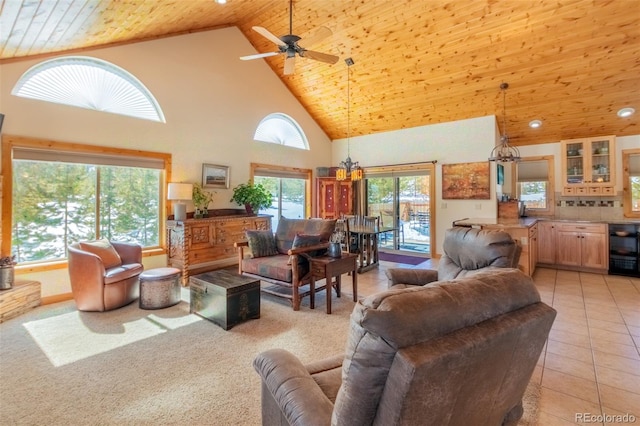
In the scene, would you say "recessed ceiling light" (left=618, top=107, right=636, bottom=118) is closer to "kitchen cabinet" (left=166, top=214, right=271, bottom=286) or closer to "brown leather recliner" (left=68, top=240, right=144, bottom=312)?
"kitchen cabinet" (left=166, top=214, right=271, bottom=286)

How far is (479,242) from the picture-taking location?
8.11 ft

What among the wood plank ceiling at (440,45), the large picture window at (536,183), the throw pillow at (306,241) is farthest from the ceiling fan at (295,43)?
the large picture window at (536,183)

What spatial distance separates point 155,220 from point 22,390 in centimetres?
329

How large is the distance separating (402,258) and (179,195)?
191 inches

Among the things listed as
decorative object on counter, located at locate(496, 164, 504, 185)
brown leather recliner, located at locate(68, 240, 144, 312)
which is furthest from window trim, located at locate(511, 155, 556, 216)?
brown leather recliner, located at locate(68, 240, 144, 312)

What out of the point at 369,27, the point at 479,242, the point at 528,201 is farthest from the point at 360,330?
the point at 528,201

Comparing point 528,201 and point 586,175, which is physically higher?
point 586,175

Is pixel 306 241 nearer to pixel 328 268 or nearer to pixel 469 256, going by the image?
pixel 328 268

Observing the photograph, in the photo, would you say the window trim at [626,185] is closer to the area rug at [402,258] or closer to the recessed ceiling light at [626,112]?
the recessed ceiling light at [626,112]

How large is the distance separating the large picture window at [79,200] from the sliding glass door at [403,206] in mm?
5044

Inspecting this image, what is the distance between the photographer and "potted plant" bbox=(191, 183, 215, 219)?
17.7 feet

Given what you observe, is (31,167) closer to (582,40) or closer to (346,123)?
(346,123)

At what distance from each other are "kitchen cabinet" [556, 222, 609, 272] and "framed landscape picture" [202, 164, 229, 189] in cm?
639

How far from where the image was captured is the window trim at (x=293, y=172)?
6535mm
